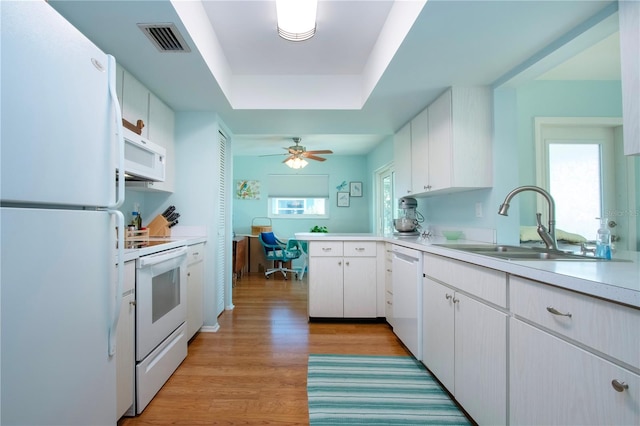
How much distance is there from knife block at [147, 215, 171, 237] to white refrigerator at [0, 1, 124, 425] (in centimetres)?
172

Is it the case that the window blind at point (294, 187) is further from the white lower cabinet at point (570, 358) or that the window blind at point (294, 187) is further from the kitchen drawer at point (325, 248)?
the white lower cabinet at point (570, 358)

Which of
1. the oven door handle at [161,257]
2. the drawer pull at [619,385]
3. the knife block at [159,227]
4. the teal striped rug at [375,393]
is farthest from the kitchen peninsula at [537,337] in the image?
the knife block at [159,227]

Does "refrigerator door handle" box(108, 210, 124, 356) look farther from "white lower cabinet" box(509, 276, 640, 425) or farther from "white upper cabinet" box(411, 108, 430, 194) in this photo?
"white upper cabinet" box(411, 108, 430, 194)

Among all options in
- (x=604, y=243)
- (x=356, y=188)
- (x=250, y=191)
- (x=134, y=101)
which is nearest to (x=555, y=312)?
(x=604, y=243)

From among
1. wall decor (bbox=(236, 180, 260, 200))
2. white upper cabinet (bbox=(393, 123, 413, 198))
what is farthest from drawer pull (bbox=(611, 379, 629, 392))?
wall decor (bbox=(236, 180, 260, 200))

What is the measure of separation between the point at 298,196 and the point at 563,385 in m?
5.54

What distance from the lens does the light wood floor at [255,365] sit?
158 centimetres

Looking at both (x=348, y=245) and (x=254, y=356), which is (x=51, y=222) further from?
(x=348, y=245)

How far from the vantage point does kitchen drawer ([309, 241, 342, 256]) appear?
2.97 meters

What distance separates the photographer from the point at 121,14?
1.51 metres

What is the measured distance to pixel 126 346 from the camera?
4.79 ft

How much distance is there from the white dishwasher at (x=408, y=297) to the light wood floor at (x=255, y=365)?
180mm

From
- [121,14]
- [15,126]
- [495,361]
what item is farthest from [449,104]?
[15,126]

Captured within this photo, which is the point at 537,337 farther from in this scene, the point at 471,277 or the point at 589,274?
the point at 471,277
